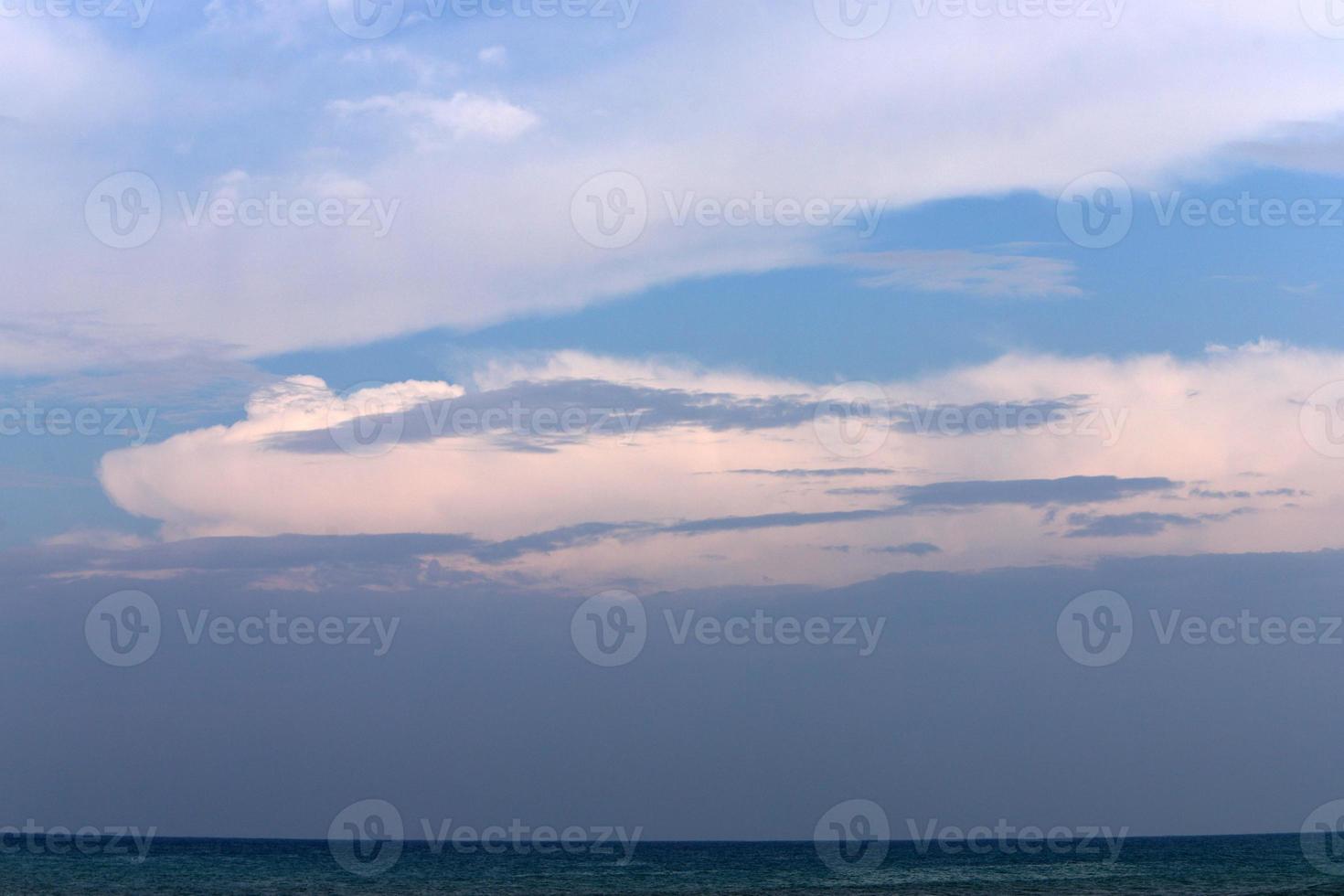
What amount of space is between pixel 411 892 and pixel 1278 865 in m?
58.9

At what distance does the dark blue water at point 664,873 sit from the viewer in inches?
2436

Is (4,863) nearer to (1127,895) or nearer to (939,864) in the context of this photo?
(939,864)

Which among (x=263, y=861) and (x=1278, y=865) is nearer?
(x=1278, y=865)

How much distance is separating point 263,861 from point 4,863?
1706 cm

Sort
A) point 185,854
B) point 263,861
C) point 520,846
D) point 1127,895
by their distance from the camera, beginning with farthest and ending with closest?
point 520,846 → point 185,854 → point 263,861 → point 1127,895

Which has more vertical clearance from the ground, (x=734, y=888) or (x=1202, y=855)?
(x=734, y=888)

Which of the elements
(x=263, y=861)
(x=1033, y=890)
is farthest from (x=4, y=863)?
(x=1033, y=890)

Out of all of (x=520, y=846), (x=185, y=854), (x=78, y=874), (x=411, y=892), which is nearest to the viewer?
(x=411, y=892)

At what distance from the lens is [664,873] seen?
260ft

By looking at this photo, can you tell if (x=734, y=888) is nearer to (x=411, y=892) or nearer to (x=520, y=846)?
(x=411, y=892)

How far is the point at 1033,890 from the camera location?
186 feet

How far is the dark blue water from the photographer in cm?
6188

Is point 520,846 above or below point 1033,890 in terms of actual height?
below

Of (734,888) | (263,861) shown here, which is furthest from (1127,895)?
(263,861)
